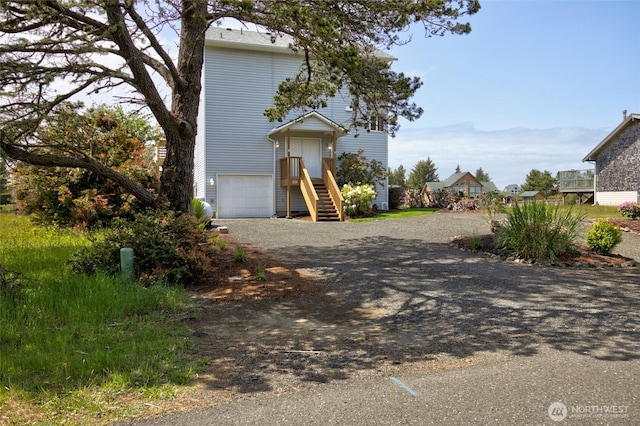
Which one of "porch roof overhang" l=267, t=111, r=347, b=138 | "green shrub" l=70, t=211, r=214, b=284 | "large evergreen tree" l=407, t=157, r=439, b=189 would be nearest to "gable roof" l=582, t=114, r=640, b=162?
"porch roof overhang" l=267, t=111, r=347, b=138

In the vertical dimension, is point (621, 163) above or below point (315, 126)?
below

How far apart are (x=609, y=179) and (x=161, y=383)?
108 feet

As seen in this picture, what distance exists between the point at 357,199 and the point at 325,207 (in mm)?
1573

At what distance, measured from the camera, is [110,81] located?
9.13 m

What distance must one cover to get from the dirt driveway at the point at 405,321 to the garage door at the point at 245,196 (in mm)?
11408

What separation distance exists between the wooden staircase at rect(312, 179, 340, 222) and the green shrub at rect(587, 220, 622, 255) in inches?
379

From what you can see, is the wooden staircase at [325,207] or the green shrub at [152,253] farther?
the wooden staircase at [325,207]

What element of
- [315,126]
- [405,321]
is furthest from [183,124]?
[315,126]

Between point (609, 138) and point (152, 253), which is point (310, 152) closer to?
point (152, 253)

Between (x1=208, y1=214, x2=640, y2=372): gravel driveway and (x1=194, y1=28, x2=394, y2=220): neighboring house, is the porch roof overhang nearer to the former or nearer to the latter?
(x1=194, y1=28, x2=394, y2=220): neighboring house

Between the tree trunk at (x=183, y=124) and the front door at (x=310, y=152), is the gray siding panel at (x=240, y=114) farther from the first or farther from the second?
the tree trunk at (x=183, y=124)

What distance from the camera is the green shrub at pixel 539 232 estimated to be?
9.48m

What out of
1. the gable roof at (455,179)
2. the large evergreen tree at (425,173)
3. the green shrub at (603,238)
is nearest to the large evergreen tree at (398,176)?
the large evergreen tree at (425,173)

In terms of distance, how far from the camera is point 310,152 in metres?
21.9
